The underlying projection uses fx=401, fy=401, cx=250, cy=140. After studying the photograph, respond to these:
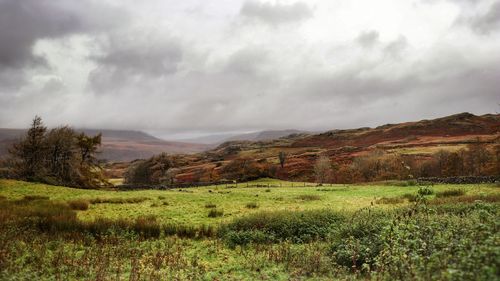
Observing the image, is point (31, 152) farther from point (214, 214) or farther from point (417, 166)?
point (417, 166)

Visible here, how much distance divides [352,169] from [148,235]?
7198cm

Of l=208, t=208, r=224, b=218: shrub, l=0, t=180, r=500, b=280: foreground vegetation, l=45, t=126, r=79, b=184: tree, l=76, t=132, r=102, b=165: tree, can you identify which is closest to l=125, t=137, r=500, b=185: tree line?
l=76, t=132, r=102, b=165: tree

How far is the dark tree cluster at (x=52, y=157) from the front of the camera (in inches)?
2304

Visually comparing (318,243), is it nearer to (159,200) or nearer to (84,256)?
(84,256)

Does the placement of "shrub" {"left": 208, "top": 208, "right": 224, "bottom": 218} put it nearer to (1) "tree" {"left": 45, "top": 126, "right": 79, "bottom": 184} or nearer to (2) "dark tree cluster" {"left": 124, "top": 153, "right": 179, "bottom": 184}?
(1) "tree" {"left": 45, "top": 126, "right": 79, "bottom": 184}

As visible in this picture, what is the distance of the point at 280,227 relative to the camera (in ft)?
64.4

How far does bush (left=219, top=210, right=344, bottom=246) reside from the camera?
17.9 m

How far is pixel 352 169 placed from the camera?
85875 mm

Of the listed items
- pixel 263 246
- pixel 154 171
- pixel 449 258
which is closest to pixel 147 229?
pixel 263 246

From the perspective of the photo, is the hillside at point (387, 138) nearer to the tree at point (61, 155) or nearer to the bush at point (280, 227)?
the tree at point (61, 155)

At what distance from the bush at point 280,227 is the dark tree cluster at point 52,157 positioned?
43667 mm

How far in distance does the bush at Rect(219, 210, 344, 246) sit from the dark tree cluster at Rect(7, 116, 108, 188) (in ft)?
143

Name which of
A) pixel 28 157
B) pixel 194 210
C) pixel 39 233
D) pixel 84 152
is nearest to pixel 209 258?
pixel 39 233

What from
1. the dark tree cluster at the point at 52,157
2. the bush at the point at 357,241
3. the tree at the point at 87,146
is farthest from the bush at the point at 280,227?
the tree at the point at 87,146
